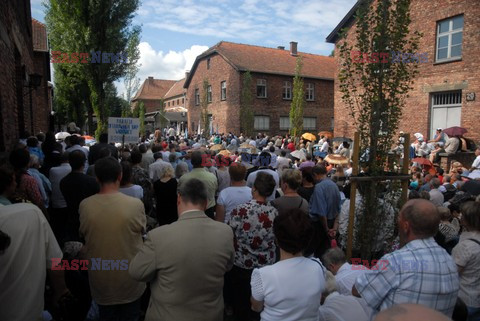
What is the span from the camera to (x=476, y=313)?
323 centimetres

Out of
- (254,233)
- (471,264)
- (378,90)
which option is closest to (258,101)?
(378,90)

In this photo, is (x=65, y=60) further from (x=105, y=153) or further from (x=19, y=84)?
(x=105, y=153)

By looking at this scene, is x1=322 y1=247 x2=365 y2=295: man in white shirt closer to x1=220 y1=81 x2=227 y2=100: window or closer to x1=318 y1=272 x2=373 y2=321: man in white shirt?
x1=318 y1=272 x2=373 y2=321: man in white shirt

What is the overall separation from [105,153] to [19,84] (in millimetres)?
5134

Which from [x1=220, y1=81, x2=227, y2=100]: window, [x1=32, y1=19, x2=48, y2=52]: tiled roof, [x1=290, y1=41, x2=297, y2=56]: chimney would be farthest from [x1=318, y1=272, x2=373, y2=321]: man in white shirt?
[x1=290, y1=41, x2=297, y2=56]: chimney

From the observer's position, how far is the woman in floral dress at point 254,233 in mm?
3580

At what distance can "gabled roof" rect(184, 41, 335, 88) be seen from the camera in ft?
106

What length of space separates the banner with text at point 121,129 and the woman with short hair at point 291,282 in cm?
630

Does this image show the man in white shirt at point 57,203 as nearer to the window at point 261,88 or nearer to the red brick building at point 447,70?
the red brick building at point 447,70

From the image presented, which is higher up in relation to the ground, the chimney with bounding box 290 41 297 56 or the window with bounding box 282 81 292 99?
the chimney with bounding box 290 41 297 56

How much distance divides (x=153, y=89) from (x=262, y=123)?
4468 centimetres

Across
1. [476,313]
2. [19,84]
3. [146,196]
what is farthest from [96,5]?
[476,313]

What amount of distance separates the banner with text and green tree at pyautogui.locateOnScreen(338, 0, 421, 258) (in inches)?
219

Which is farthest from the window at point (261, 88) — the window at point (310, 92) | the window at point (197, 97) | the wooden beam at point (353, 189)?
the wooden beam at point (353, 189)
